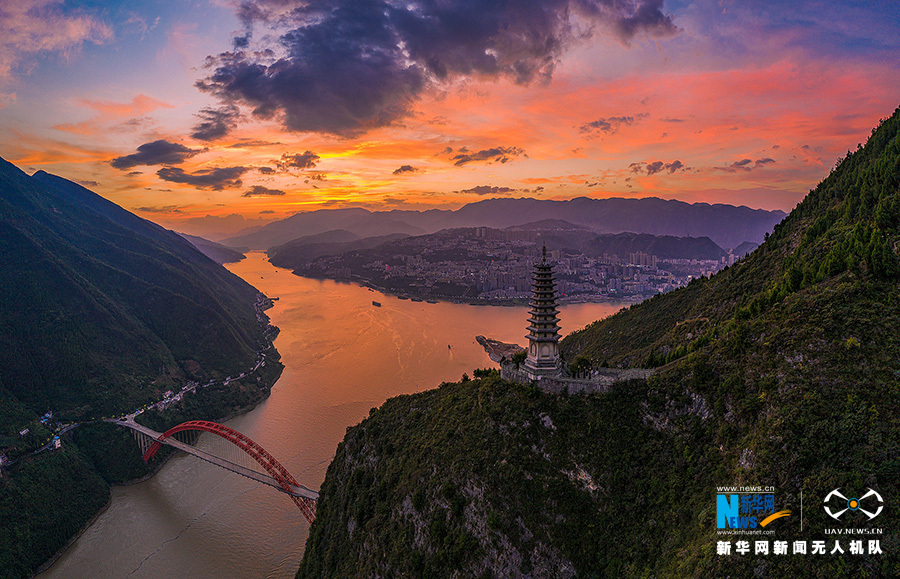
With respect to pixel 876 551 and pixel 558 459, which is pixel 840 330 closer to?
pixel 876 551

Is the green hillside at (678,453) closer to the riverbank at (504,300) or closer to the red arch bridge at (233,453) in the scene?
the red arch bridge at (233,453)

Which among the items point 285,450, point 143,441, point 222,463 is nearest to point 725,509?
point 222,463

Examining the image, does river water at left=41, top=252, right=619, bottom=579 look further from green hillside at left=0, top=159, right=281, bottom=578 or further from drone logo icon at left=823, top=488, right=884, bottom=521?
drone logo icon at left=823, top=488, right=884, bottom=521

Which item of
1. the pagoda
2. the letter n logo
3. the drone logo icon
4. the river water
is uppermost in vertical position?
the pagoda

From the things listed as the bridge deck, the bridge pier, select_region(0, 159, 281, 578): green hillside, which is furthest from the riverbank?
the bridge pier

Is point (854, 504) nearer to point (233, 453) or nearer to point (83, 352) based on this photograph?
point (233, 453)

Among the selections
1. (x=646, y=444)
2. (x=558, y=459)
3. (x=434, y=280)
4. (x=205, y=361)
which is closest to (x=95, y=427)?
(x=205, y=361)
